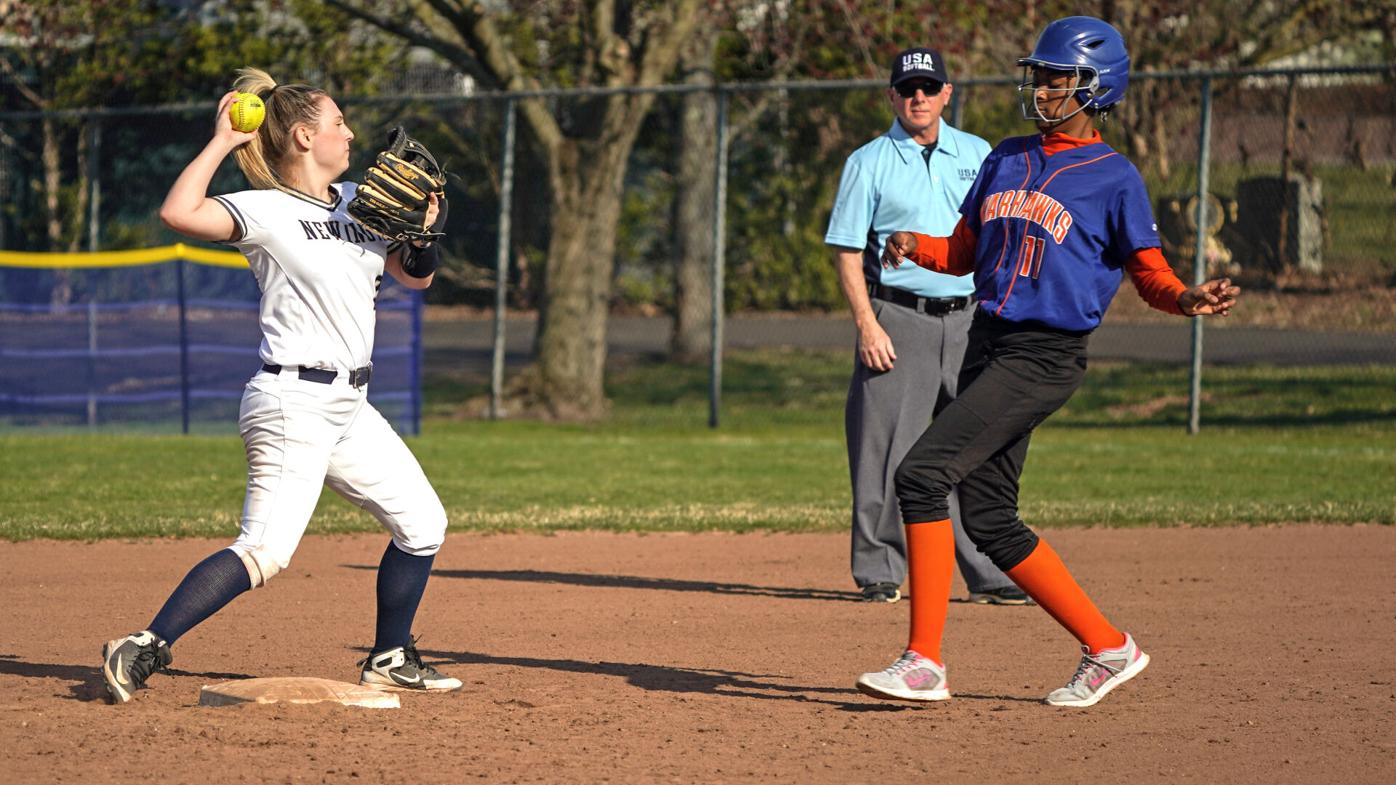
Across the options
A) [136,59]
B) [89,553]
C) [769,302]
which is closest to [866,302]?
[89,553]

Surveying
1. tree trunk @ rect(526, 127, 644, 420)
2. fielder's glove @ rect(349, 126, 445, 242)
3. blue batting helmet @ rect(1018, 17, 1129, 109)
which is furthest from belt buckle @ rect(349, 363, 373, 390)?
tree trunk @ rect(526, 127, 644, 420)

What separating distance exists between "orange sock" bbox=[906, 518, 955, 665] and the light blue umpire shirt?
1.94 m

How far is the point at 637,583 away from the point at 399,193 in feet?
10.3

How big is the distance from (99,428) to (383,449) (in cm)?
950

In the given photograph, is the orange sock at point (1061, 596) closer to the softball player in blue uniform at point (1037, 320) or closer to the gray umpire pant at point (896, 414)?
the softball player in blue uniform at point (1037, 320)

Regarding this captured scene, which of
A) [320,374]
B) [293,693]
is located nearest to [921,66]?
[320,374]

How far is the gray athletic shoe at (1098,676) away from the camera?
16.9 ft

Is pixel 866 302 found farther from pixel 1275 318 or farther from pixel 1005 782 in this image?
pixel 1275 318

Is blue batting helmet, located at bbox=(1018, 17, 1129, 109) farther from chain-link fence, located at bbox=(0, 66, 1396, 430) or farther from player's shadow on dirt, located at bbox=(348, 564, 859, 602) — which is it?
chain-link fence, located at bbox=(0, 66, 1396, 430)

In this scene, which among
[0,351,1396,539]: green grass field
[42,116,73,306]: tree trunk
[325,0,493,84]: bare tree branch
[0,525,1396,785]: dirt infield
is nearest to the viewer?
[0,525,1396,785]: dirt infield

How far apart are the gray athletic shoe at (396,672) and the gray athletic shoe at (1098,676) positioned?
199cm

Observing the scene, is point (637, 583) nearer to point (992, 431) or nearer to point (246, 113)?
point (992, 431)

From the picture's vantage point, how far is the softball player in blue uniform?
4.99 meters

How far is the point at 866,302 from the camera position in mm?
6645
